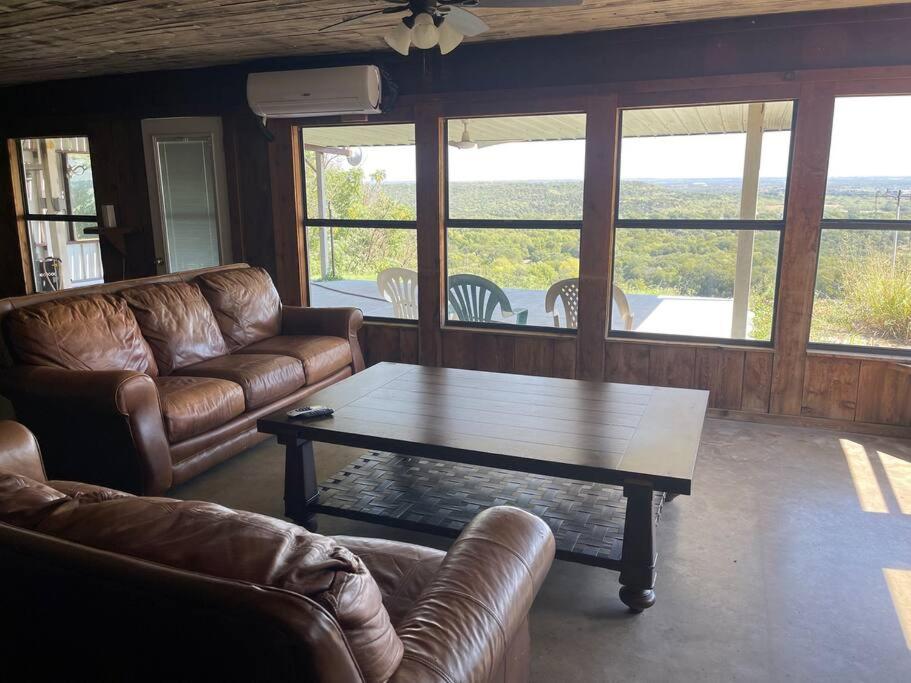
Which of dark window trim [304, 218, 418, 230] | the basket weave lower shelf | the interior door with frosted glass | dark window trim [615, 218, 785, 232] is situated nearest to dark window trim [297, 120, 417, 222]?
dark window trim [304, 218, 418, 230]

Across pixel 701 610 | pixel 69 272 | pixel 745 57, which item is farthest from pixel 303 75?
pixel 701 610

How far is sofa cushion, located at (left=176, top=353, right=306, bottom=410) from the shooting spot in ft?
11.6

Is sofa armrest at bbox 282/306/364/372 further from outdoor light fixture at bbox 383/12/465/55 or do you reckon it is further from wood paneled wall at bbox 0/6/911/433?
outdoor light fixture at bbox 383/12/465/55

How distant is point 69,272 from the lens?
21.4 feet

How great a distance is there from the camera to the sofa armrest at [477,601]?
123cm

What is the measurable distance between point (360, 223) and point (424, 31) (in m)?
2.53

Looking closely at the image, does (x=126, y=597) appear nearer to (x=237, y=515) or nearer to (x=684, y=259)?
(x=237, y=515)

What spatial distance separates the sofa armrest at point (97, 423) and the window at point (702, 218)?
299cm

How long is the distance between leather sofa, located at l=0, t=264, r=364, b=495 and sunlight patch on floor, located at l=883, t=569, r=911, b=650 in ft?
8.16

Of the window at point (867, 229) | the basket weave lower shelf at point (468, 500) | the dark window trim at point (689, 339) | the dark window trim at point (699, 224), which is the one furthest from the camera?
the dark window trim at point (689, 339)

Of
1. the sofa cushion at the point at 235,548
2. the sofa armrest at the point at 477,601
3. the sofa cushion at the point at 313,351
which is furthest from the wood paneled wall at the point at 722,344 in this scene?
the sofa cushion at the point at 235,548

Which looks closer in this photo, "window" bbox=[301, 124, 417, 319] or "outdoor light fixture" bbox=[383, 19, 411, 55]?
"outdoor light fixture" bbox=[383, 19, 411, 55]

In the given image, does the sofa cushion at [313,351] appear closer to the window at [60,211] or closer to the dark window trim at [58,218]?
the window at [60,211]

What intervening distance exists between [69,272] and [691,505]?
6032 mm
